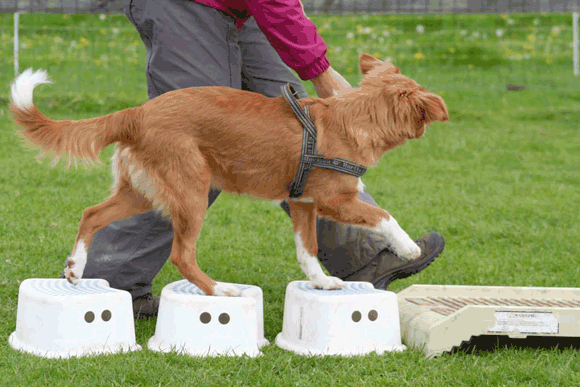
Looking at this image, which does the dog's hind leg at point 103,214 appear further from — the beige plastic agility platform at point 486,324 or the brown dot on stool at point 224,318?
the beige plastic agility platform at point 486,324

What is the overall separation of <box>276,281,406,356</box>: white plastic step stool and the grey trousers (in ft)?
2.18

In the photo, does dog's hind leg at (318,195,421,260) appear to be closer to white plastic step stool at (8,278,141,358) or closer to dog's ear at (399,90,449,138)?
dog's ear at (399,90,449,138)

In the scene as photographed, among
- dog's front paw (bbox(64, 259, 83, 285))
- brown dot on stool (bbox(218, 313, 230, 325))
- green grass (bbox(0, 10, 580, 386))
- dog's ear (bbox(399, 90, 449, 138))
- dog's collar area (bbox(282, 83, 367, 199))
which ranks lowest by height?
green grass (bbox(0, 10, 580, 386))

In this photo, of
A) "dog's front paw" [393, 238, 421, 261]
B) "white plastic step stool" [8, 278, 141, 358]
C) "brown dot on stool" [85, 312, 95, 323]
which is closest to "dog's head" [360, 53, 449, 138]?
"dog's front paw" [393, 238, 421, 261]

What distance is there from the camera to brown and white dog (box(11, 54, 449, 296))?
323 cm

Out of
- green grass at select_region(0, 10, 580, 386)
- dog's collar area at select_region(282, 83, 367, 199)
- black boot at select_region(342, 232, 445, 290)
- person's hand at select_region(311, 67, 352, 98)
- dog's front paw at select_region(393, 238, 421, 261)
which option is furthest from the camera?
black boot at select_region(342, 232, 445, 290)

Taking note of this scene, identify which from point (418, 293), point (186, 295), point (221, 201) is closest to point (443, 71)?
point (221, 201)

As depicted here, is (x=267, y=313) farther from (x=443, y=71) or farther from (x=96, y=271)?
(x=443, y=71)

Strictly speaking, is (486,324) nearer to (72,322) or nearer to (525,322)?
(525,322)

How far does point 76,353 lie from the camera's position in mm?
3123

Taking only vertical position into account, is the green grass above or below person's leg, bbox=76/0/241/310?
below

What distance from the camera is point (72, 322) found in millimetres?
3113

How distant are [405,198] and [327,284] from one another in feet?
11.1

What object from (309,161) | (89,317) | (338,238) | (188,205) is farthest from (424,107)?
(89,317)
